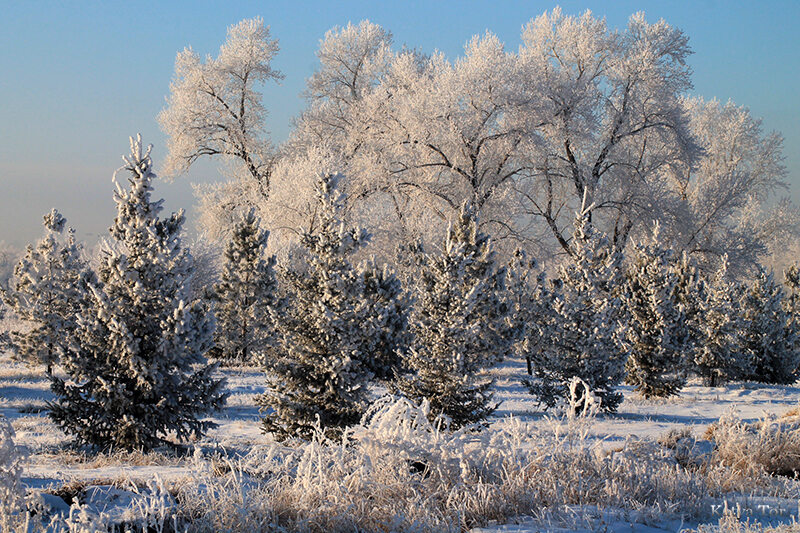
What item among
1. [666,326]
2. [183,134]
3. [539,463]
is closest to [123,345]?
[539,463]

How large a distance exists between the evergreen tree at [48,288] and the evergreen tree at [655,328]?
1440 cm

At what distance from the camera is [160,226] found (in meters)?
9.15

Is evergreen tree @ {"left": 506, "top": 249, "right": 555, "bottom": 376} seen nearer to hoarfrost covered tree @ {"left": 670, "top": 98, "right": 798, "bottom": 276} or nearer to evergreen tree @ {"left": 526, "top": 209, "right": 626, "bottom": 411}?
evergreen tree @ {"left": 526, "top": 209, "right": 626, "bottom": 411}

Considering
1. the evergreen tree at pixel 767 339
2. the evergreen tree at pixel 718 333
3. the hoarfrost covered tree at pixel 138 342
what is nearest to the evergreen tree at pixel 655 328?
the evergreen tree at pixel 718 333

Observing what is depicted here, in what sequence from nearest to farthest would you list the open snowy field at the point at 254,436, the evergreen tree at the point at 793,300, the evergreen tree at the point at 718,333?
the open snowy field at the point at 254,436 → the evergreen tree at the point at 718,333 → the evergreen tree at the point at 793,300

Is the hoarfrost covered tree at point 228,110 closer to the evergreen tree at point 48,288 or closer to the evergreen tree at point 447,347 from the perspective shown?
the evergreen tree at point 48,288

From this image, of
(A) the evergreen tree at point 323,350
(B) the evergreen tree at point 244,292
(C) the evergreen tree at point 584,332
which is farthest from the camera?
(B) the evergreen tree at point 244,292

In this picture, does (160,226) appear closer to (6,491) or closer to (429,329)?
(429,329)

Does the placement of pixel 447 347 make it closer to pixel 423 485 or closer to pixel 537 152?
pixel 423 485

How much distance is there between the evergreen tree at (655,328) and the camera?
15680 mm

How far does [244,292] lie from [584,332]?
41.6 feet

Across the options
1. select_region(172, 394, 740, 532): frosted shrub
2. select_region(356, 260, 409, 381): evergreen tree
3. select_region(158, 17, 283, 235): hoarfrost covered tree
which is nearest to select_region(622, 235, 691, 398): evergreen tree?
select_region(356, 260, 409, 381): evergreen tree

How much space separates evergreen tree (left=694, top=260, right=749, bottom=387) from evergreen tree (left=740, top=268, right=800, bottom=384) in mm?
2209

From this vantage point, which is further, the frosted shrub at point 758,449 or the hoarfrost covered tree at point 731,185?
the hoarfrost covered tree at point 731,185
